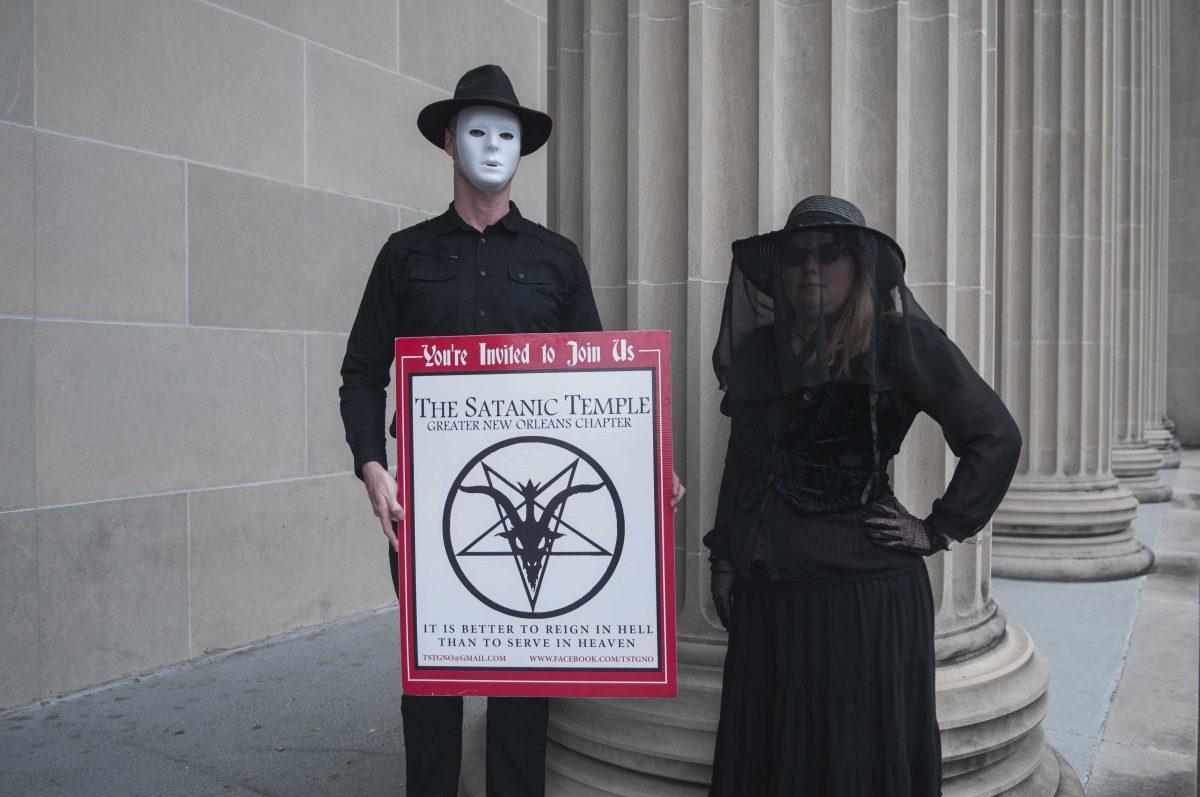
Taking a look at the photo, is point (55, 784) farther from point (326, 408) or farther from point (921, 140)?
point (921, 140)

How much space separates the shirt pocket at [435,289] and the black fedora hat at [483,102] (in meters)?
0.40

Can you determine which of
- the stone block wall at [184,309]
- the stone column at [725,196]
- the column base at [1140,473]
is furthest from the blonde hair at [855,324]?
the column base at [1140,473]

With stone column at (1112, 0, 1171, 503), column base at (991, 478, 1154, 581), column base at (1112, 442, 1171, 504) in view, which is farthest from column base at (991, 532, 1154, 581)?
stone column at (1112, 0, 1171, 503)

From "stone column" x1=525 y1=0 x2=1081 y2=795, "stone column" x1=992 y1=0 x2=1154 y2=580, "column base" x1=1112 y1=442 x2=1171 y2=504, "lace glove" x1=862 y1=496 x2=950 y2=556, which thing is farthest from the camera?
"column base" x1=1112 y1=442 x2=1171 y2=504

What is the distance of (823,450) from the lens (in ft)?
7.14

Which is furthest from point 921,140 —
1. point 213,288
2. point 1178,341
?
point 1178,341

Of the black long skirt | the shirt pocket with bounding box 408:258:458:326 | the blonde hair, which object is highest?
the shirt pocket with bounding box 408:258:458:326

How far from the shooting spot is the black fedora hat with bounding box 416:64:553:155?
8.12 ft

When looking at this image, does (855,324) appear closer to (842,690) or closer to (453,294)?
(842,690)

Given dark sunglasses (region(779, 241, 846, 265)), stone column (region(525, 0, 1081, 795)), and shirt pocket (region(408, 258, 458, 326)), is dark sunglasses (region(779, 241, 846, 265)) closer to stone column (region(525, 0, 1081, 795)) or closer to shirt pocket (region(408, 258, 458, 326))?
stone column (region(525, 0, 1081, 795))

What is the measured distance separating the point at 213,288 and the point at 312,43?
1.59 meters

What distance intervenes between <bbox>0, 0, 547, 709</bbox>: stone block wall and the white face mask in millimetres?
2692

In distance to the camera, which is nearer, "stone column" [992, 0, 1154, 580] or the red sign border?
the red sign border

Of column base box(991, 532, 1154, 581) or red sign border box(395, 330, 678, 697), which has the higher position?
red sign border box(395, 330, 678, 697)
